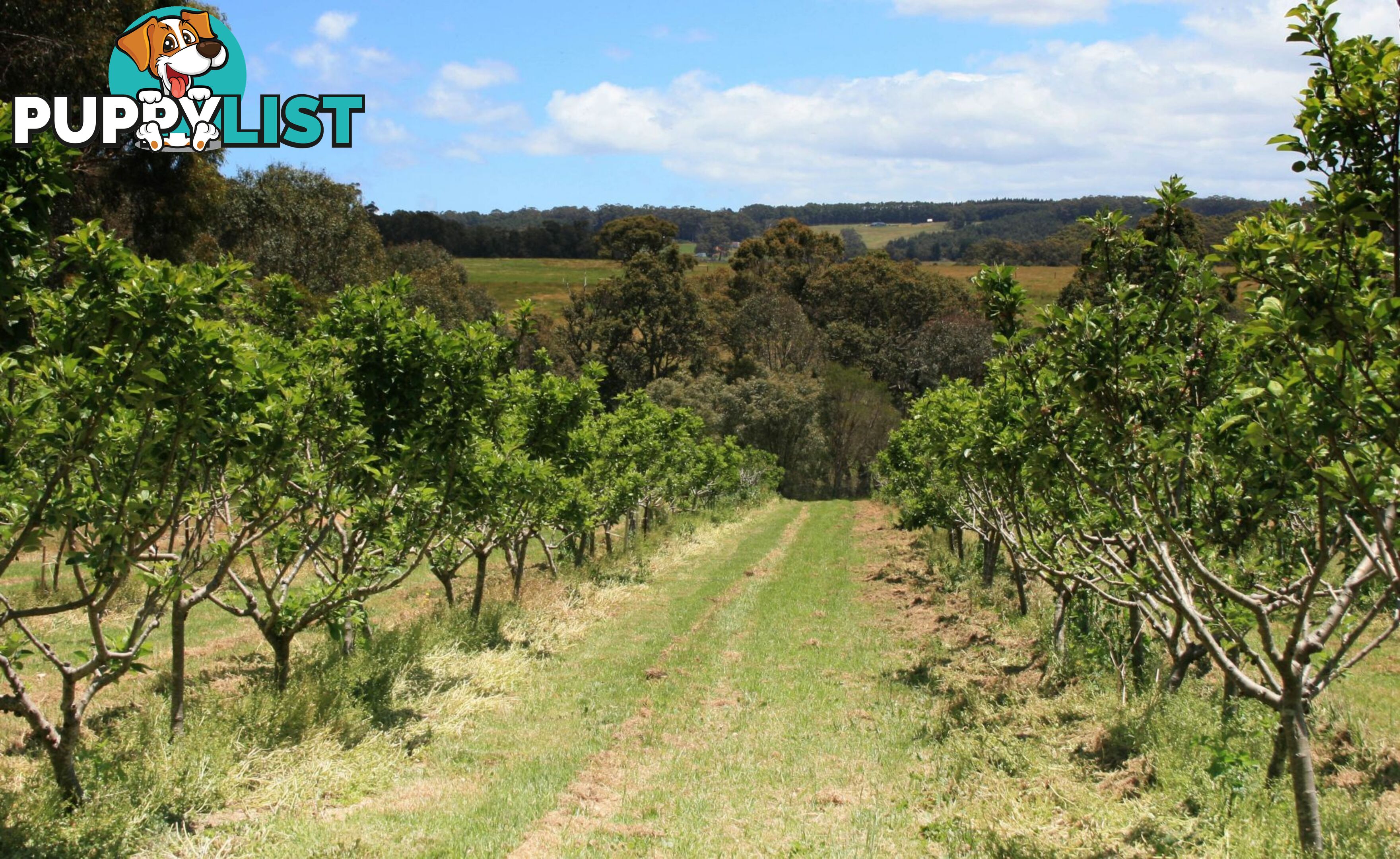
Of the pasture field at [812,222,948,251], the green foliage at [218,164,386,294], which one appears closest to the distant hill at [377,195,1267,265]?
the pasture field at [812,222,948,251]

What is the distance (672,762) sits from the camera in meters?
9.18

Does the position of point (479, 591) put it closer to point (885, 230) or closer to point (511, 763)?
point (511, 763)

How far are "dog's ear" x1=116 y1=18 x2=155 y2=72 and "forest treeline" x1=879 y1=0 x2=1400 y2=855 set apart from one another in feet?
58.8

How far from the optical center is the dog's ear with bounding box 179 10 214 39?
19547 millimetres

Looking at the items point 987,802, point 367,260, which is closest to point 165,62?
point 987,802

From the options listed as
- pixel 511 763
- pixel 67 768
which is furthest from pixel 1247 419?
pixel 67 768

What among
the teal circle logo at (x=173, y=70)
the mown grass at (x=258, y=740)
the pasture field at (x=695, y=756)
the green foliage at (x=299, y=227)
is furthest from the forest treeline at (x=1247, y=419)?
the green foliage at (x=299, y=227)

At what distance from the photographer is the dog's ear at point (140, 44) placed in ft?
60.3

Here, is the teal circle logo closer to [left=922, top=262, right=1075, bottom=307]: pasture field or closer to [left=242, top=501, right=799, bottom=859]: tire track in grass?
[left=242, top=501, right=799, bottom=859]: tire track in grass

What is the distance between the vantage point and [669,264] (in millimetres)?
60188

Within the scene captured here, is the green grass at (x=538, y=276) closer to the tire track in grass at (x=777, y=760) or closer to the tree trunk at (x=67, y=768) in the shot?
the tire track in grass at (x=777, y=760)

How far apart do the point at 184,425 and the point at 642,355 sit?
174 ft

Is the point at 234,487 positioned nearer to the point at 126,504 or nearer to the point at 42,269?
the point at 126,504

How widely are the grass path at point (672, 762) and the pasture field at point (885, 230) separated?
13045cm
